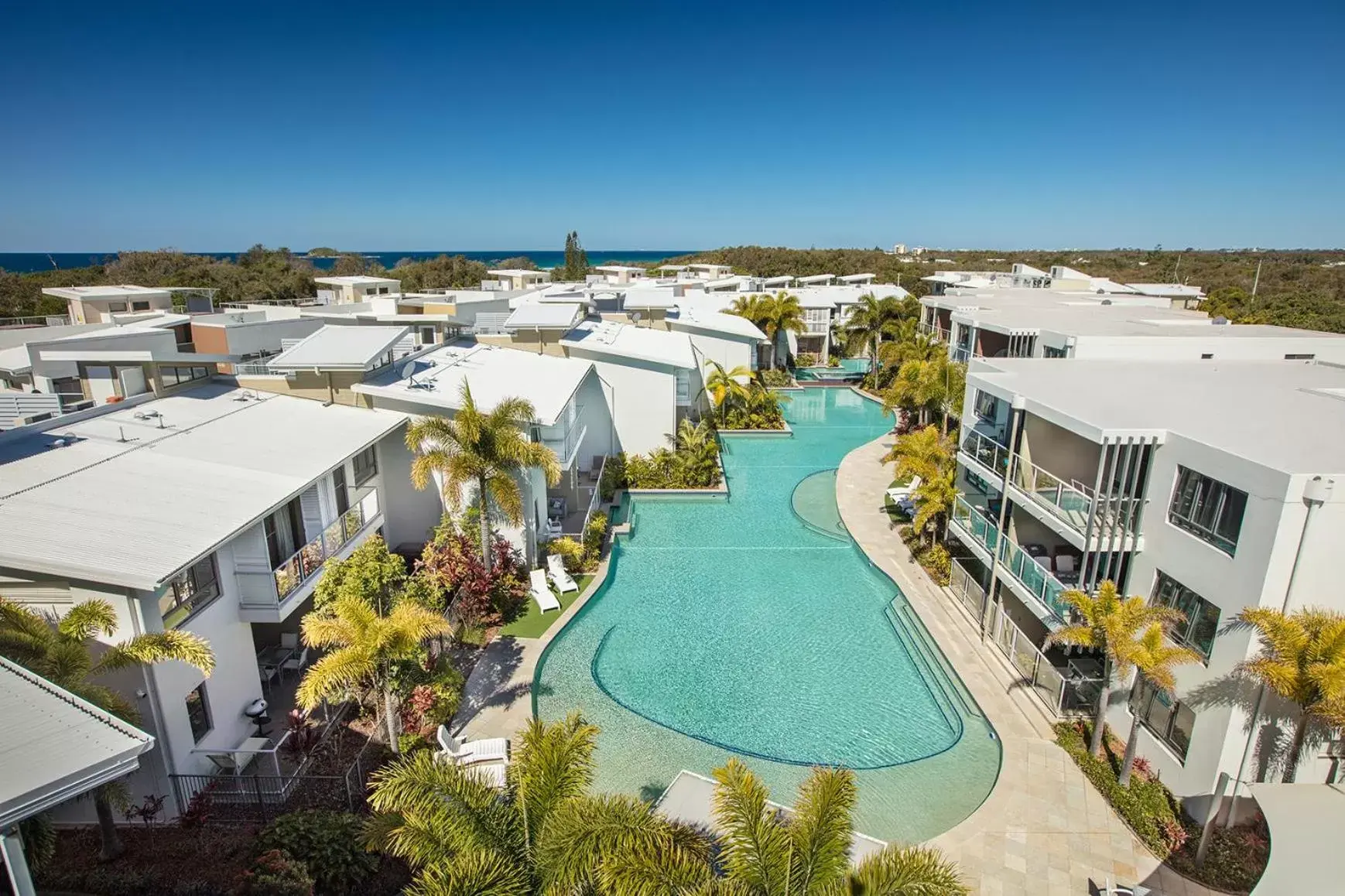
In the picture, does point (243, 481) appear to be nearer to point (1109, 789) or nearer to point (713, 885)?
point (713, 885)

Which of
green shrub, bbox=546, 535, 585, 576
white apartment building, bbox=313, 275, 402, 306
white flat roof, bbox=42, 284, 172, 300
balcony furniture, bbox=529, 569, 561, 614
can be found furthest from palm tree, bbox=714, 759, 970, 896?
white apartment building, bbox=313, 275, 402, 306

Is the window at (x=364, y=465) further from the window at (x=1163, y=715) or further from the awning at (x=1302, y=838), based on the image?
the awning at (x=1302, y=838)

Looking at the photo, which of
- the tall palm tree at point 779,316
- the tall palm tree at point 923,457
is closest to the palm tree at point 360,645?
the tall palm tree at point 923,457

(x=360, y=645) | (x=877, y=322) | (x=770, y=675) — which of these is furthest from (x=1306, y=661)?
(x=877, y=322)

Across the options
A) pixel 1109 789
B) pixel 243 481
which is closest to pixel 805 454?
pixel 1109 789

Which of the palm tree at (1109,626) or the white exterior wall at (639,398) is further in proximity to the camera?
the white exterior wall at (639,398)

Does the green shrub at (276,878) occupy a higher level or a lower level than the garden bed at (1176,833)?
higher

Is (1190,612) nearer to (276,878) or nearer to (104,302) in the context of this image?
(276,878)

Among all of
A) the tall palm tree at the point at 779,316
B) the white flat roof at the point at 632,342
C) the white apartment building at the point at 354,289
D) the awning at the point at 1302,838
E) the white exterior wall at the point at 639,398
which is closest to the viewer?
the awning at the point at 1302,838
